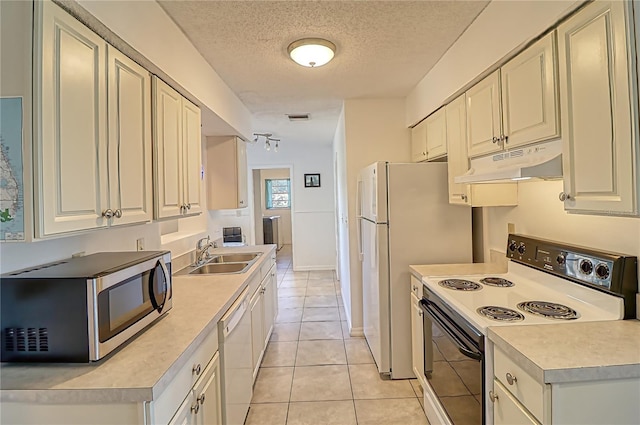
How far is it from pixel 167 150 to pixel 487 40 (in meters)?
1.86

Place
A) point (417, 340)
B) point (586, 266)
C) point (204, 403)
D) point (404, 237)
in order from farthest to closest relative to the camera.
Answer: point (404, 237), point (417, 340), point (586, 266), point (204, 403)

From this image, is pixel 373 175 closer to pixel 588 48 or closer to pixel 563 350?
pixel 588 48

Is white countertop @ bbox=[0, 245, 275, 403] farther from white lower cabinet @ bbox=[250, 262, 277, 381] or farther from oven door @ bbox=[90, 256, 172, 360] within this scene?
white lower cabinet @ bbox=[250, 262, 277, 381]

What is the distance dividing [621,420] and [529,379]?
0.97ft

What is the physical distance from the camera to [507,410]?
1.33m

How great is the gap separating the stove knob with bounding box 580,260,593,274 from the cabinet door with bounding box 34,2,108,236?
206cm

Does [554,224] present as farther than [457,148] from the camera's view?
No

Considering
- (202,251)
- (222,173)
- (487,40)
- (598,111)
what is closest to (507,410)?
(598,111)

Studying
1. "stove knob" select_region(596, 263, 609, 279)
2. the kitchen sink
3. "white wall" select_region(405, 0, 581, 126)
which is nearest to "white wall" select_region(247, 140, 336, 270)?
the kitchen sink

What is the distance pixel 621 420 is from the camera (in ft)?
3.76

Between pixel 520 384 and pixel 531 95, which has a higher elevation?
pixel 531 95

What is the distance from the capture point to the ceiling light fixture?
88.6 inches

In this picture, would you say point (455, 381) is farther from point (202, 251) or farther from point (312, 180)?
point (312, 180)

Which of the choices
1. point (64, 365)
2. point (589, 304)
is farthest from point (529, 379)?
point (64, 365)
